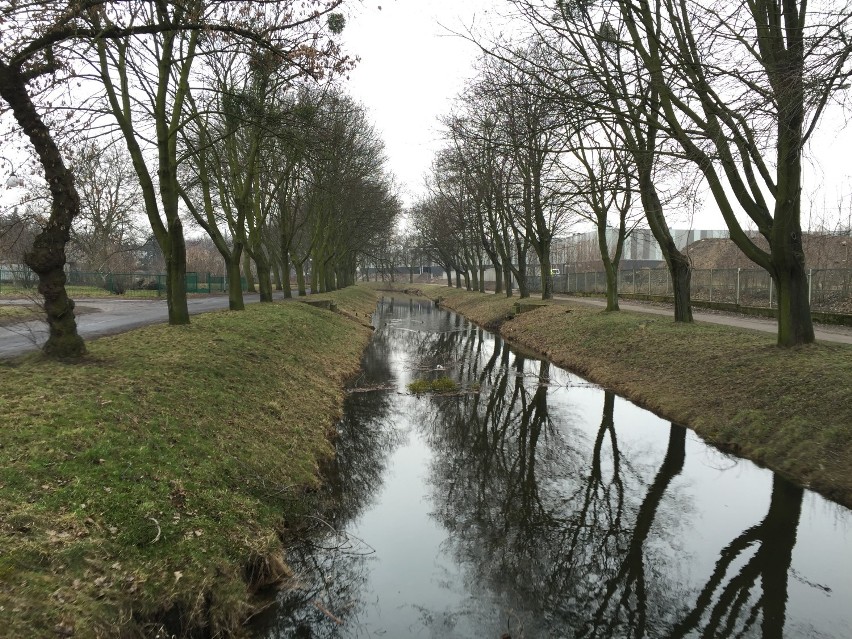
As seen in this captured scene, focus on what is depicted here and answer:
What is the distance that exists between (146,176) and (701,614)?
11854 millimetres

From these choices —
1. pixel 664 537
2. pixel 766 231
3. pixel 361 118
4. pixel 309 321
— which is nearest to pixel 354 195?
pixel 361 118

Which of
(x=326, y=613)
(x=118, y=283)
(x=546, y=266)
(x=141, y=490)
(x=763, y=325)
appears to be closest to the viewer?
(x=326, y=613)

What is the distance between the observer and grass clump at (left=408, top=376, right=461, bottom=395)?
535 inches

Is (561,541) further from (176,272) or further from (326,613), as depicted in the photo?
(176,272)

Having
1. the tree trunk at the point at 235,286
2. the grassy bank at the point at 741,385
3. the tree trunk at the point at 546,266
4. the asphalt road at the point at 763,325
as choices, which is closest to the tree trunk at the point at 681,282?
the grassy bank at the point at 741,385

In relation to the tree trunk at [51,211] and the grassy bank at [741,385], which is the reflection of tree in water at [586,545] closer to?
the grassy bank at [741,385]

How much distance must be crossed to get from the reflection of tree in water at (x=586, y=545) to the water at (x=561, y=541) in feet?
0.07

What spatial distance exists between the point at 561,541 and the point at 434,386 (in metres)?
7.89

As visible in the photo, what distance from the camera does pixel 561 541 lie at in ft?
19.7

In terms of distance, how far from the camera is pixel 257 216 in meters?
22.6

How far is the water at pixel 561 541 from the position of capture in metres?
4.70

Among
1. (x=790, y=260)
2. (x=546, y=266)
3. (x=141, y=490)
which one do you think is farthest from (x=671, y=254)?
(x=141, y=490)

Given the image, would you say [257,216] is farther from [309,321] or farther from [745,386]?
[745,386]

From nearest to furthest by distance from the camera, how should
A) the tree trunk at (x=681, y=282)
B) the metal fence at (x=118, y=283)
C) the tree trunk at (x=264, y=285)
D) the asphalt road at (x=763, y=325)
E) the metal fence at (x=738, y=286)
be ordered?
1. the asphalt road at (x=763, y=325)
2. the tree trunk at (x=681, y=282)
3. the metal fence at (x=738, y=286)
4. the tree trunk at (x=264, y=285)
5. the metal fence at (x=118, y=283)
